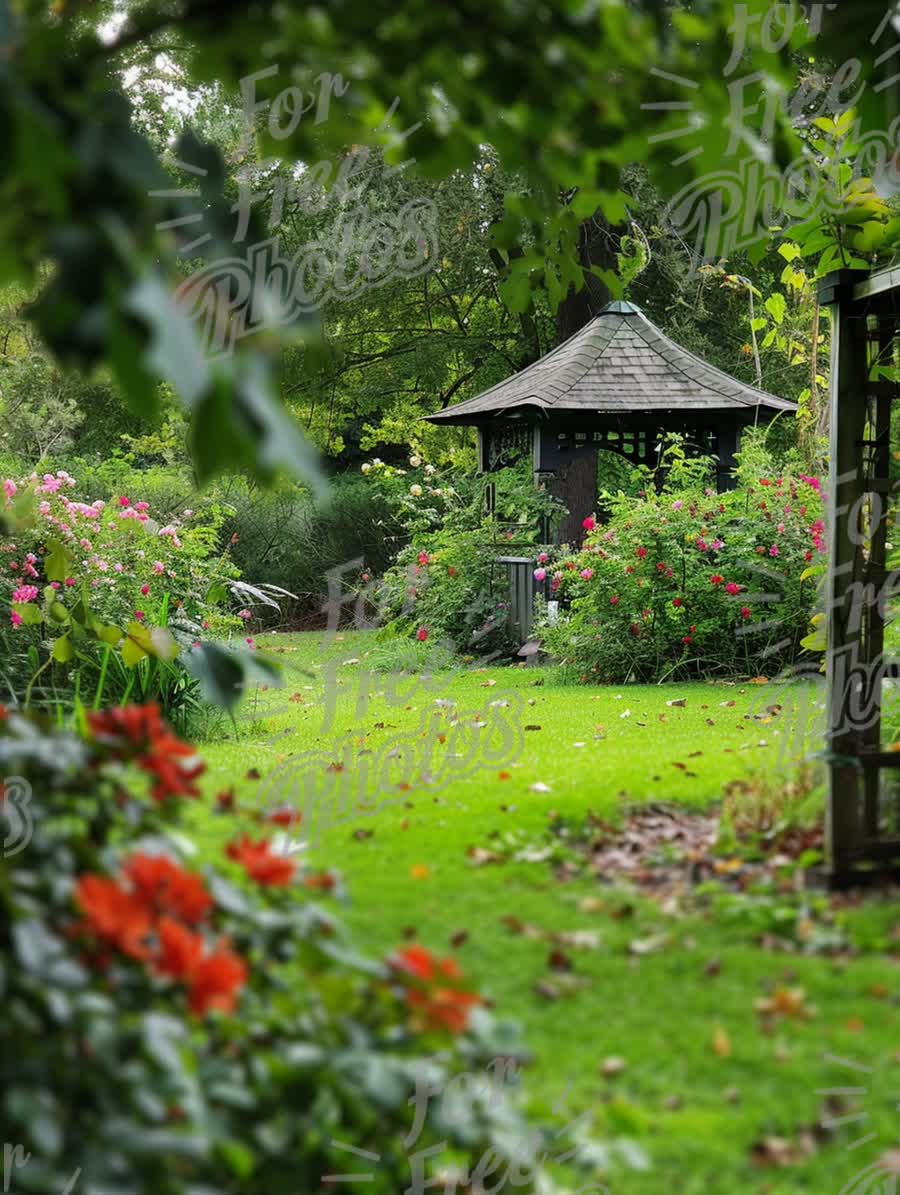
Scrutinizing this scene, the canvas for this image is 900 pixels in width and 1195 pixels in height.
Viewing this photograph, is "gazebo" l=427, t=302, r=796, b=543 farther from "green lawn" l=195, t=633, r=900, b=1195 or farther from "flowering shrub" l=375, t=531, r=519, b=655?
"green lawn" l=195, t=633, r=900, b=1195

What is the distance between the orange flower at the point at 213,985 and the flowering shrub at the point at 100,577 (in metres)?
5.10

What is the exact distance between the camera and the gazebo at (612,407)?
13.3 metres

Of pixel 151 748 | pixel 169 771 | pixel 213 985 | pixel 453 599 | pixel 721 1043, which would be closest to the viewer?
A: pixel 213 985

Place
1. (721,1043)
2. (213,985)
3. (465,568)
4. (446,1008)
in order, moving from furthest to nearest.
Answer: (465,568) → (721,1043) → (446,1008) → (213,985)

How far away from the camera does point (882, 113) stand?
3369 millimetres

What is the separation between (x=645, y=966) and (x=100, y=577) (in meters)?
5.79

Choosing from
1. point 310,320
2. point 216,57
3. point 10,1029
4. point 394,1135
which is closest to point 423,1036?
point 394,1135

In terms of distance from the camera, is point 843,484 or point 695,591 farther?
point 695,591

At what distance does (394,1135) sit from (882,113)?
9.53 feet

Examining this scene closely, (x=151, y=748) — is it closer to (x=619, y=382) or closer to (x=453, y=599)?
(x=453, y=599)

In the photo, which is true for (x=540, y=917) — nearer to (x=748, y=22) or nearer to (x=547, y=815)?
(x=547, y=815)

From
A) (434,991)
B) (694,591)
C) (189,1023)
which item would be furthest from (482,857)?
(694,591)

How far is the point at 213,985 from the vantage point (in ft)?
5.63

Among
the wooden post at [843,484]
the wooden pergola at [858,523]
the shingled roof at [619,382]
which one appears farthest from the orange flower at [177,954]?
the shingled roof at [619,382]
